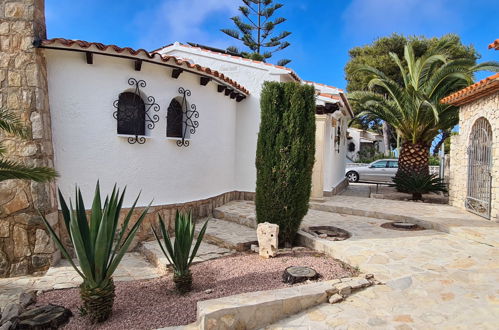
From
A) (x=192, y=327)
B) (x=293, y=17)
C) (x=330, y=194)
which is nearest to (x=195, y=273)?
(x=192, y=327)

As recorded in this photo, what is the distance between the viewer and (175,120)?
742 cm

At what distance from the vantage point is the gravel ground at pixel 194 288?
3.76 meters

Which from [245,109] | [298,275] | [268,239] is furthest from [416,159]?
[298,275]

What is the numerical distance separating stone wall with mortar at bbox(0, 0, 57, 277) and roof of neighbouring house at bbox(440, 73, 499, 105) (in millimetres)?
8896

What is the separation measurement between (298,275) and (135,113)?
4.51 m

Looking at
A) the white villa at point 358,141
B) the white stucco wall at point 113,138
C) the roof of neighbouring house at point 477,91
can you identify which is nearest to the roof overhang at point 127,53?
the white stucco wall at point 113,138

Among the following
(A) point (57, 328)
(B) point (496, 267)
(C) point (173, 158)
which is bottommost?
(A) point (57, 328)

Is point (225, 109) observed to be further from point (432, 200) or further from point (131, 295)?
point (432, 200)

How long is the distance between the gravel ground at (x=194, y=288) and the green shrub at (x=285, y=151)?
807mm

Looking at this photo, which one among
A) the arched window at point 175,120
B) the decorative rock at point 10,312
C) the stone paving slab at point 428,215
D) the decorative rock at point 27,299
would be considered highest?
the arched window at point 175,120

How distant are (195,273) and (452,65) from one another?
34.8 ft

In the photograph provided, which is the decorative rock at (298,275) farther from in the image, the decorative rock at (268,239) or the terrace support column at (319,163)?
the terrace support column at (319,163)

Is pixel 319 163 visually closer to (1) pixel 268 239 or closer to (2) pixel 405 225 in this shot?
(2) pixel 405 225

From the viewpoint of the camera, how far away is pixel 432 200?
11438 mm
